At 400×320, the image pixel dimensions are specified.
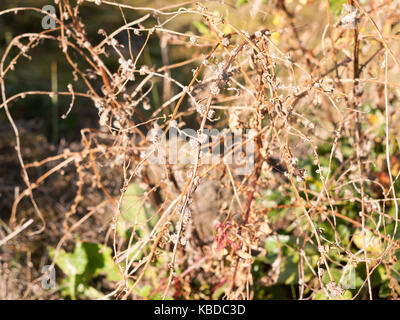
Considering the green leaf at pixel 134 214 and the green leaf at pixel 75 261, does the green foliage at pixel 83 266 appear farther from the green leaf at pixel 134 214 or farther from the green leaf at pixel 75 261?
the green leaf at pixel 134 214

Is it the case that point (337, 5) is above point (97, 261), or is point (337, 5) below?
above

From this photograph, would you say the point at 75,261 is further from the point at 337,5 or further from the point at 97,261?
the point at 337,5

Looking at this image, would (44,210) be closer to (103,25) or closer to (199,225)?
(199,225)

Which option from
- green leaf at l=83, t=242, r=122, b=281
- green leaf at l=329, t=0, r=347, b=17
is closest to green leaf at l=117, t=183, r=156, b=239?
green leaf at l=83, t=242, r=122, b=281

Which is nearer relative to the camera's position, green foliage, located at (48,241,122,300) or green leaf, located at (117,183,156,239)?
green leaf, located at (117,183,156,239)

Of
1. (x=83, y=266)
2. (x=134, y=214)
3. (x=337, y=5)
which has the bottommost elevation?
(x=83, y=266)

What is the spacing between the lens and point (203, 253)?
127cm

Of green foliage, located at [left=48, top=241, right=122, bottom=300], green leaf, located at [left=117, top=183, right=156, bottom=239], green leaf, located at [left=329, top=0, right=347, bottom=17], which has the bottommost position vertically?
green foliage, located at [left=48, top=241, right=122, bottom=300]

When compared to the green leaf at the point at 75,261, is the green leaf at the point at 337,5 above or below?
above

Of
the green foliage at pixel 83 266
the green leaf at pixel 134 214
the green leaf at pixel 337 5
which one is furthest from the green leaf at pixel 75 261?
the green leaf at pixel 337 5

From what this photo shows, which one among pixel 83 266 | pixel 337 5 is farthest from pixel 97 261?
pixel 337 5

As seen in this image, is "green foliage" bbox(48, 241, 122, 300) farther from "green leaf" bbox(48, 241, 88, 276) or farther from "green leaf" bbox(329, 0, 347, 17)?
"green leaf" bbox(329, 0, 347, 17)
